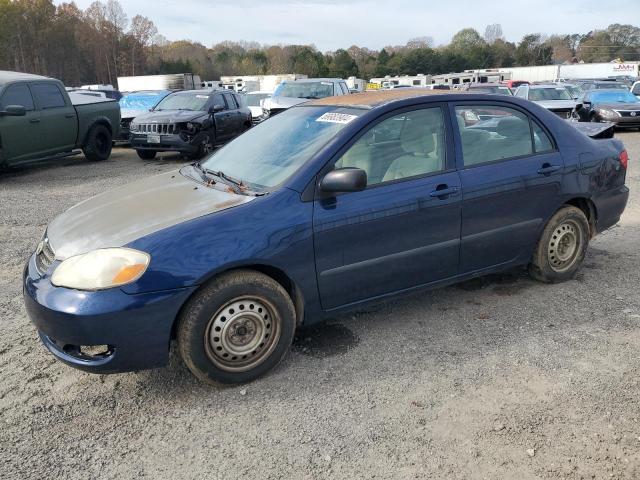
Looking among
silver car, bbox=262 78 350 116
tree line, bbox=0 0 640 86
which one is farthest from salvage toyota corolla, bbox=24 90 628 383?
tree line, bbox=0 0 640 86

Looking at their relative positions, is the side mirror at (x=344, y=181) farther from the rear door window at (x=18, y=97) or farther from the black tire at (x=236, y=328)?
the rear door window at (x=18, y=97)

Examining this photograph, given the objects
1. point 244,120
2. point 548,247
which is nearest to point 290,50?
point 244,120

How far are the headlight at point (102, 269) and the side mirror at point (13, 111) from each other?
8156 millimetres

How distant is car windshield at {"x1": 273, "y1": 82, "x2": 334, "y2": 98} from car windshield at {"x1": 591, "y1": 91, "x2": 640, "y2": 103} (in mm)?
9650

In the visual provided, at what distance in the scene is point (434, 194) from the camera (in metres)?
3.68

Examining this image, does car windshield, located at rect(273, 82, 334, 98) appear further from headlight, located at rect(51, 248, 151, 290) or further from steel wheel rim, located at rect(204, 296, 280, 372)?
headlight, located at rect(51, 248, 151, 290)

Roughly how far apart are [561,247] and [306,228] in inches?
98.6

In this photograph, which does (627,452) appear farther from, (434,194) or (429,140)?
(429,140)

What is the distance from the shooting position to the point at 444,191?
146 inches

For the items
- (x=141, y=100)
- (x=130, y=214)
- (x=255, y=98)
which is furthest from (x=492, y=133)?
(x=255, y=98)

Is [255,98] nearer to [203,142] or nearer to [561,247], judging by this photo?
[203,142]

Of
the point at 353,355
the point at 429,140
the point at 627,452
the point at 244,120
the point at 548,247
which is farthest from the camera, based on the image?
the point at 244,120

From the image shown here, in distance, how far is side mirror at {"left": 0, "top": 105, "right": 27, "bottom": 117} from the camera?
31.4 ft

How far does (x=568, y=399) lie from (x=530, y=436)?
45 centimetres
